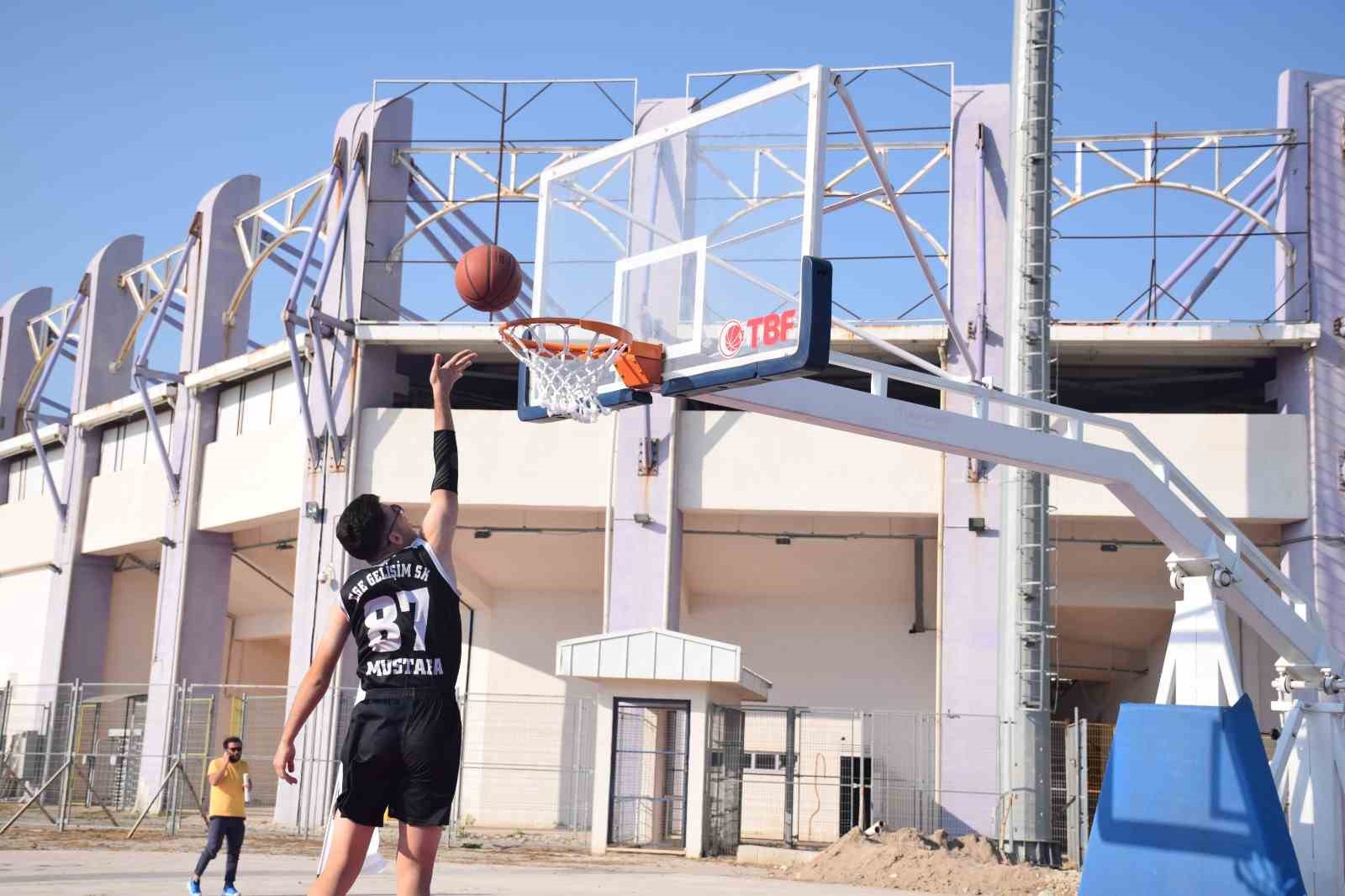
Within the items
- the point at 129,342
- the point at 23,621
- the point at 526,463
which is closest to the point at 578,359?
the point at 526,463

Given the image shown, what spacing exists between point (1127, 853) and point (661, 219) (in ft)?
23.7

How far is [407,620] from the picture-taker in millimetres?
6102

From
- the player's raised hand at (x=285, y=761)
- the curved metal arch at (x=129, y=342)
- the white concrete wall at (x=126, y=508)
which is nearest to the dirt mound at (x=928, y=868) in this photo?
the player's raised hand at (x=285, y=761)

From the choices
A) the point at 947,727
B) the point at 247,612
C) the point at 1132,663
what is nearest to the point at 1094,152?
the point at 947,727

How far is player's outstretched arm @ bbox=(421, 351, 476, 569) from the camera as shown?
6.23 meters

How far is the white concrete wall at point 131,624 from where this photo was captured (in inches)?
1582

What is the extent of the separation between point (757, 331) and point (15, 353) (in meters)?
39.5

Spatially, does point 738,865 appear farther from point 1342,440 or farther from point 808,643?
point 1342,440

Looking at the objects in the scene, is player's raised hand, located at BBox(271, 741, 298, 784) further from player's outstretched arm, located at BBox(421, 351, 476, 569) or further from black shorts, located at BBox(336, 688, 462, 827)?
player's outstretched arm, located at BBox(421, 351, 476, 569)

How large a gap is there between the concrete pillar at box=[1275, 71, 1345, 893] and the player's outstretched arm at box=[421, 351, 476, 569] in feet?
75.3

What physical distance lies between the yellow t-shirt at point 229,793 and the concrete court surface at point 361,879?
2.98ft

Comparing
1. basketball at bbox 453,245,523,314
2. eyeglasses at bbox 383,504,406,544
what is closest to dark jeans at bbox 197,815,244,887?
basketball at bbox 453,245,523,314

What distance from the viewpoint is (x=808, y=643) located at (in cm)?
3369

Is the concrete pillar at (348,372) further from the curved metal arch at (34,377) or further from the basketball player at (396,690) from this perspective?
the basketball player at (396,690)
